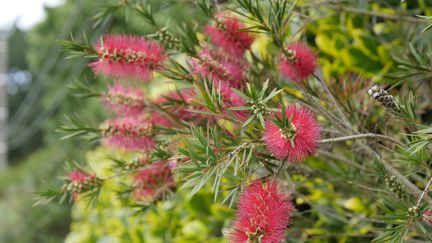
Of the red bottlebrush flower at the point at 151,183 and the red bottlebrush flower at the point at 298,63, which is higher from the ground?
the red bottlebrush flower at the point at 298,63

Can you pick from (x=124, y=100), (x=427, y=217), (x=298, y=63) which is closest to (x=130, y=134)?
(x=124, y=100)

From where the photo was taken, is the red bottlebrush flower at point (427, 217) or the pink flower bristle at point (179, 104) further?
Answer: the pink flower bristle at point (179, 104)

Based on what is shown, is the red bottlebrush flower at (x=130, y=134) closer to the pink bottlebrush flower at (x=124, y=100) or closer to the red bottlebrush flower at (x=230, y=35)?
the pink bottlebrush flower at (x=124, y=100)

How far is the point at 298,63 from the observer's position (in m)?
0.76

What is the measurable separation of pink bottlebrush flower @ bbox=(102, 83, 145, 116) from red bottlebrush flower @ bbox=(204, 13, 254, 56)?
0.54ft

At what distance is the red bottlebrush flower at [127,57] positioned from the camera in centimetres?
74

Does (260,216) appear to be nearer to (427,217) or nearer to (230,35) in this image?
(427,217)

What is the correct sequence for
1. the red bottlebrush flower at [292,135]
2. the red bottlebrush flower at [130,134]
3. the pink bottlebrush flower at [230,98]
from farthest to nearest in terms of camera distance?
the red bottlebrush flower at [130,134] < the pink bottlebrush flower at [230,98] < the red bottlebrush flower at [292,135]

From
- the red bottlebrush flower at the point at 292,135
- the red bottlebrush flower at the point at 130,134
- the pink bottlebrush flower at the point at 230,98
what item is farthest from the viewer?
the red bottlebrush flower at the point at 130,134

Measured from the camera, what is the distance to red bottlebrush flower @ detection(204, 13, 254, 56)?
0.83 metres

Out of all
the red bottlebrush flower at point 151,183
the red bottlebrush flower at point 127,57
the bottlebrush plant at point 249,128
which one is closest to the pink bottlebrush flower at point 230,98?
the bottlebrush plant at point 249,128

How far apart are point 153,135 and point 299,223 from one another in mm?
387

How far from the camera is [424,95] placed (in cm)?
102

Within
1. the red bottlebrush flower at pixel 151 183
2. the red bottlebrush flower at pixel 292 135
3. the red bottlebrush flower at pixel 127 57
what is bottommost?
the red bottlebrush flower at pixel 151 183
